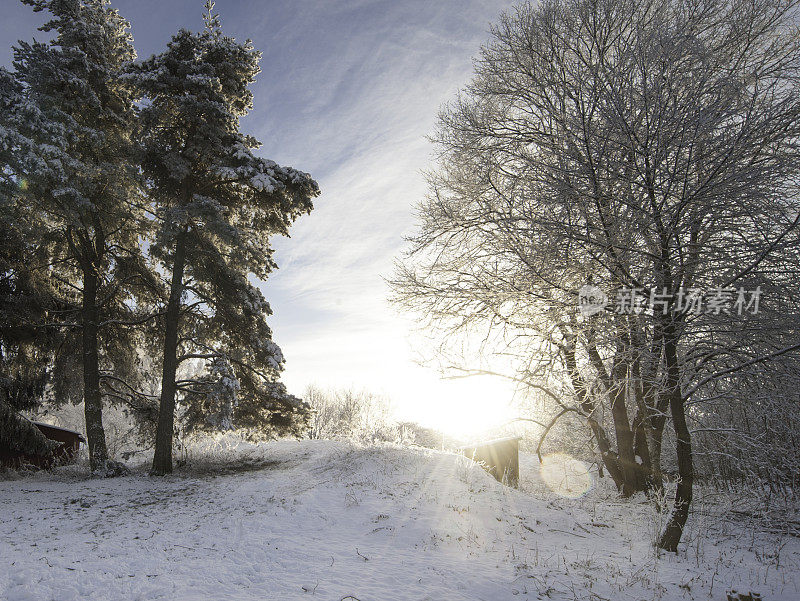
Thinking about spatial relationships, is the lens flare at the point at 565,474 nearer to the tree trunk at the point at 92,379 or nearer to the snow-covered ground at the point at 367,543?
the snow-covered ground at the point at 367,543

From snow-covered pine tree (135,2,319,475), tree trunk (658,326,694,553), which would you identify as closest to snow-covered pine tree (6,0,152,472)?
snow-covered pine tree (135,2,319,475)

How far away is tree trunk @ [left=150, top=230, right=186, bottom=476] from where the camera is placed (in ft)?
36.4

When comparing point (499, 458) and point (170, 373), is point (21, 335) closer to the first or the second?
point (170, 373)

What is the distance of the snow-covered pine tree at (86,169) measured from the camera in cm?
934

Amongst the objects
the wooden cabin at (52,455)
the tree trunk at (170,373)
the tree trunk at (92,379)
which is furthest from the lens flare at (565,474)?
the wooden cabin at (52,455)

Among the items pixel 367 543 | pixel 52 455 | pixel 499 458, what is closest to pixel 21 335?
pixel 52 455

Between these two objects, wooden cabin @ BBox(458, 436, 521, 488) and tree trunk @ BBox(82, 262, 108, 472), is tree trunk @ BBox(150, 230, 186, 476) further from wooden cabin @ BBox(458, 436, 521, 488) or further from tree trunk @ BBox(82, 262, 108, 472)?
wooden cabin @ BBox(458, 436, 521, 488)

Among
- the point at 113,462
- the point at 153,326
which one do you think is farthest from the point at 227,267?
the point at 113,462

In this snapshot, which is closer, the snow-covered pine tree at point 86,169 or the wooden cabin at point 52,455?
the snow-covered pine tree at point 86,169

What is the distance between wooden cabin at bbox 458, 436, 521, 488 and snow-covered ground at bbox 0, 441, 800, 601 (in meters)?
1.49

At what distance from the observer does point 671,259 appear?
505 cm

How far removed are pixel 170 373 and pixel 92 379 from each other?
7.57 ft

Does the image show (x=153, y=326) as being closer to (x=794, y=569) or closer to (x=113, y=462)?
(x=113, y=462)

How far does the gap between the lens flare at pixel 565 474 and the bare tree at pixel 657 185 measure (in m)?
6.81
